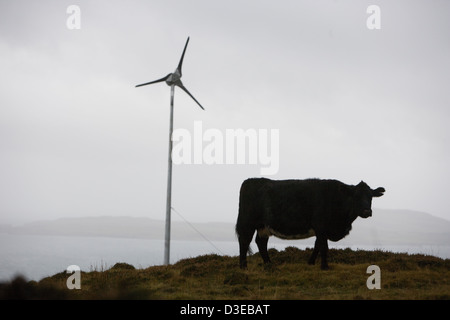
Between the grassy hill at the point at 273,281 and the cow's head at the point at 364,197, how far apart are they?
178 centimetres

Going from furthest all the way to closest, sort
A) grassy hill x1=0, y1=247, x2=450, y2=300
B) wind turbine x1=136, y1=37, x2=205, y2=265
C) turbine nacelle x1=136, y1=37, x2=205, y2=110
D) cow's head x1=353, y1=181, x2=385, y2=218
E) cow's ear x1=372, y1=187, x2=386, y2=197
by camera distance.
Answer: turbine nacelle x1=136, y1=37, x2=205, y2=110, wind turbine x1=136, y1=37, x2=205, y2=265, cow's ear x1=372, y1=187, x2=386, y2=197, cow's head x1=353, y1=181, x2=385, y2=218, grassy hill x1=0, y1=247, x2=450, y2=300

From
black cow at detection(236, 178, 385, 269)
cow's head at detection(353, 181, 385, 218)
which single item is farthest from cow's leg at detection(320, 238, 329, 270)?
cow's head at detection(353, 181, 385, 218)

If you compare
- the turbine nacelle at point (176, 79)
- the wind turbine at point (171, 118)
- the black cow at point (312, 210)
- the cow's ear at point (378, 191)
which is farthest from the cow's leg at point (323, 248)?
the turbine nacelle at point (176, 79)

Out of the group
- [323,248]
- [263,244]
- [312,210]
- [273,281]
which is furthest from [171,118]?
[273,281]

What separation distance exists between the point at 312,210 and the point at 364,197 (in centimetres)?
183

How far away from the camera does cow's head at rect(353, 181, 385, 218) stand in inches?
544

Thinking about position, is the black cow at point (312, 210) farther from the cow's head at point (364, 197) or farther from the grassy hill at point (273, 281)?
the grassy hill at point (273, 281)

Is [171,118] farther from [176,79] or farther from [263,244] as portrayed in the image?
[263,244]

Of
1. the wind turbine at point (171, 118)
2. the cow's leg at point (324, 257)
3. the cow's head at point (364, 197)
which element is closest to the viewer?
the cow's leg at point (324, 257)

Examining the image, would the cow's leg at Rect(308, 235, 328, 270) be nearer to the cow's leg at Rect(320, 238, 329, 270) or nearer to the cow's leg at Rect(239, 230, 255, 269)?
the cow's leg at Rect(320, 238, 329, 270)

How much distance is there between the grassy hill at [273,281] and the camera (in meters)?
9.34

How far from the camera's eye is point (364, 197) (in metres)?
14.0

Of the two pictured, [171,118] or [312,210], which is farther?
[171,118]
